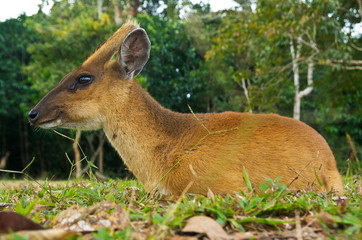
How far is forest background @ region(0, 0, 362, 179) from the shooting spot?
965 centimetres

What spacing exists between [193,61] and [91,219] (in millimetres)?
16720

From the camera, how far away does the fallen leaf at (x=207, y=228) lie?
1.60 metres

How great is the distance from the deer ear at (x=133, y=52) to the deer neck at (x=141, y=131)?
0.58 feet

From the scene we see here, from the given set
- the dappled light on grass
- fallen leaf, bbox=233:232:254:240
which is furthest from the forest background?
fallen leaf, bbox=233:232:254:240

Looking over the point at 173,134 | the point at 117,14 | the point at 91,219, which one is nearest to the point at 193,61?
the point at 117,14

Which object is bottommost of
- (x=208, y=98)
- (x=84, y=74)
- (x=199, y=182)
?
(x=208, y=98)

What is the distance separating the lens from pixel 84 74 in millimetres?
3389

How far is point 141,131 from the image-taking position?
10.5 ft

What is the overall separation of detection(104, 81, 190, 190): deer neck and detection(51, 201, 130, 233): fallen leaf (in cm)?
112

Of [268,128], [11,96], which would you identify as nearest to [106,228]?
[268,128]

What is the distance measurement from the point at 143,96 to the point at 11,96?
15.7 metres

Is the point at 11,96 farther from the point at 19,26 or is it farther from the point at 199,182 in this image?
the point at 199,182

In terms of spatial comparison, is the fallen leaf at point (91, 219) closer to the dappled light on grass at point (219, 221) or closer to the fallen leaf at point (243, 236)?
the dappled light on grass at point (219, 221)

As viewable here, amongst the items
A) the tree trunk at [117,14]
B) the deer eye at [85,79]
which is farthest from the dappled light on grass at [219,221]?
the tree trunk at [117,14]
